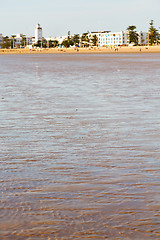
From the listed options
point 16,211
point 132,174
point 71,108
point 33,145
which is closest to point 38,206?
point 16,211

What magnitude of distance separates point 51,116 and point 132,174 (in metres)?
6.60

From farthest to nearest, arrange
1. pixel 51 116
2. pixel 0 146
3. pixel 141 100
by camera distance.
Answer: pixel 141 100 < pixel 51 116 < pixel 0 146

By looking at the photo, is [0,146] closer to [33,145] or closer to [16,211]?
[33,145]

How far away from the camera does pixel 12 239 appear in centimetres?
461

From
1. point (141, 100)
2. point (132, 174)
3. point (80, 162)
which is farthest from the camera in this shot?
point (141, 100)

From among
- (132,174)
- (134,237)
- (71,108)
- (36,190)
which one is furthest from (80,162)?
(71,108)

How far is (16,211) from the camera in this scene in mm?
5375

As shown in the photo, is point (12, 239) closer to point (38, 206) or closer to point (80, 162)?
point (38, 206)

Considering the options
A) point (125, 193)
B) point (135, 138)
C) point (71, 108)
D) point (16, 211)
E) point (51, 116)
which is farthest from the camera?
point (71, 108)

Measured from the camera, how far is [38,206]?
5.55 meters

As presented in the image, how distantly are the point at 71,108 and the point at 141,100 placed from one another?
11.1 ft

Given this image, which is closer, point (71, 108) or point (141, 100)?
point (71, 108)

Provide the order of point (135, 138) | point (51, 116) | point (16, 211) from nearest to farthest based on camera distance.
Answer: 1. point (16, 211)
2. point (135, 138)
3. point (51, 116)

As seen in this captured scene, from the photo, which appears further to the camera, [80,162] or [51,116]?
[51,116]
